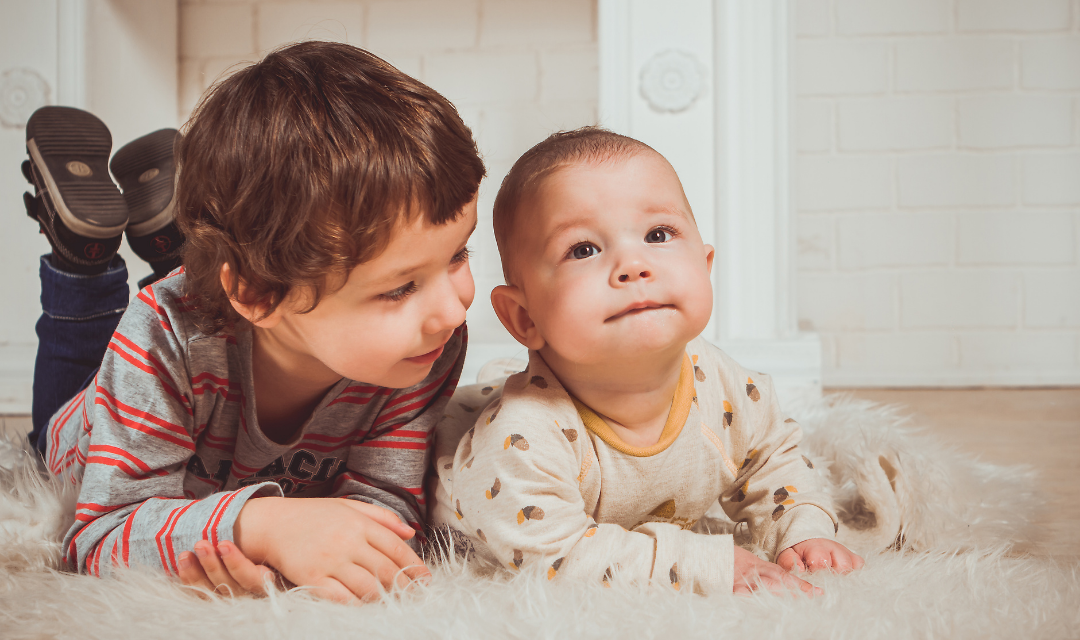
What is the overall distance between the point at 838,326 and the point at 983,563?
52.7 inches

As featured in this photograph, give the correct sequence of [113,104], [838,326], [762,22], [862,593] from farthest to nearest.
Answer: [838,326]
[113,104]
[762,22]
[862,593]

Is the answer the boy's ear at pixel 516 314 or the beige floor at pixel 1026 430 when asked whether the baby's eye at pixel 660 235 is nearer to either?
the boy's ear at pixel 516 314

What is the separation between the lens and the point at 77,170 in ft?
3.41

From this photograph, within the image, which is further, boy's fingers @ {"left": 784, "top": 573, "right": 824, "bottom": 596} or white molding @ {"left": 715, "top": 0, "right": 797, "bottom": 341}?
white molding @ {"left": 715, "top": 0, "right": 797, "bottom": 341}

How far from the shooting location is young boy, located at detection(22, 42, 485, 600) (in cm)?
62

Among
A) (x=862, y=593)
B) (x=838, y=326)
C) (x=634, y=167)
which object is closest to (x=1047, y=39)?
(x=838, y=326)

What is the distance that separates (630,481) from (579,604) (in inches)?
6.7

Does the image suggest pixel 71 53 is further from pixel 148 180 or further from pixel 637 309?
pixel 637 309

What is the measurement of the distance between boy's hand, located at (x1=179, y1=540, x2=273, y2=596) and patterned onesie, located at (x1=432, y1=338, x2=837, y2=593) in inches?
7.0

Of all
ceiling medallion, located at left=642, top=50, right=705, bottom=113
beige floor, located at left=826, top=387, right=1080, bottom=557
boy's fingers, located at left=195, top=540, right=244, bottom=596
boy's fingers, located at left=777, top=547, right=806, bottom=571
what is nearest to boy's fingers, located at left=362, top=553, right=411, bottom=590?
boy's fingers, located at left=195, top=540, right=244, bottom=596

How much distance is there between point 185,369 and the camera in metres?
0.74

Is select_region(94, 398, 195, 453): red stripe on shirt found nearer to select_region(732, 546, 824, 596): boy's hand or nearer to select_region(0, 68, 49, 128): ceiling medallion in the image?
select_region(732, 546, 824, 596): boy's hand

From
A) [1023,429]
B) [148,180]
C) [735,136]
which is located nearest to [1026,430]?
[1023,429]

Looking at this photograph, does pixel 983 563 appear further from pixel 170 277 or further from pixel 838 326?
pixel 838 326
